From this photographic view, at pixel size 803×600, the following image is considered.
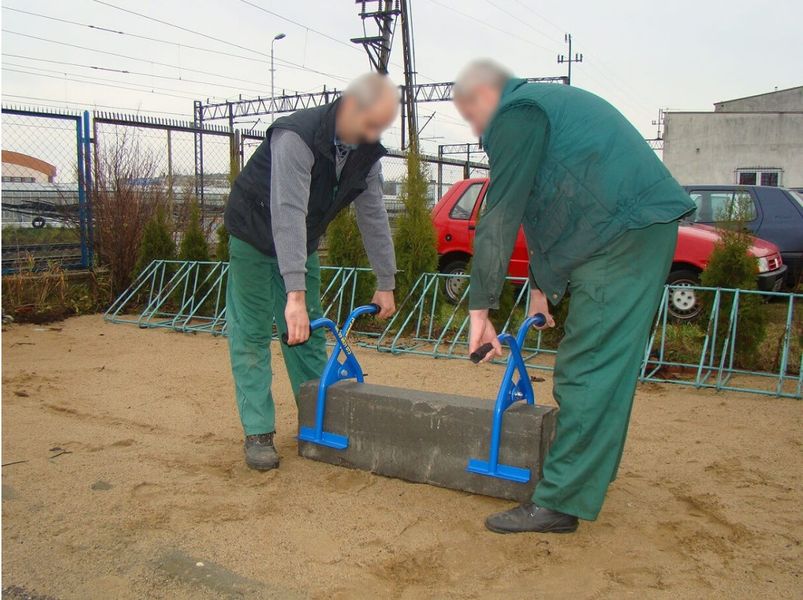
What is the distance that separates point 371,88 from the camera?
315 cm

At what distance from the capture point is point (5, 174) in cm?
955

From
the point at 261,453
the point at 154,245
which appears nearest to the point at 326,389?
the point at 261,453

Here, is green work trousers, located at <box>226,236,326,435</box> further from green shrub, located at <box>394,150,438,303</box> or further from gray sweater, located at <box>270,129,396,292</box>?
green shrub, located at <box>394,150,438,303</box>

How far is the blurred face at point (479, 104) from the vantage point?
2.64 meters

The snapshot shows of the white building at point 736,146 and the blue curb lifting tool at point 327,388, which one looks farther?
the white building at point 736,146

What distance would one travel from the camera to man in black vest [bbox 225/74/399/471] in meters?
3.10

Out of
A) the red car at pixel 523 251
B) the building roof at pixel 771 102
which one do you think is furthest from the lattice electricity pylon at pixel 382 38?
the building roof at pixel 771 102

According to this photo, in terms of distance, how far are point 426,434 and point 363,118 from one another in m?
1.42

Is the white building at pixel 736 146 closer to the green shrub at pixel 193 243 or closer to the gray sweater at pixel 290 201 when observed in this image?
the green shrub at pixel 193 243

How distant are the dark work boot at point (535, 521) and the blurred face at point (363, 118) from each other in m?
1.73

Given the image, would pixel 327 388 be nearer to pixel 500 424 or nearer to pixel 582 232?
pixel 500 424

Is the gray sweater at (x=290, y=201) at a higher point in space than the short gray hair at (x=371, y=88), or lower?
lower

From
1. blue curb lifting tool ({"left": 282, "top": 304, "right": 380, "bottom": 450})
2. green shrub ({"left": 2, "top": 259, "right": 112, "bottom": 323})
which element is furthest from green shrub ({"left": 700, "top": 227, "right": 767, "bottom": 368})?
green shrub ({"left": 2, "top": 259, "right": 112, "bottom": 323})

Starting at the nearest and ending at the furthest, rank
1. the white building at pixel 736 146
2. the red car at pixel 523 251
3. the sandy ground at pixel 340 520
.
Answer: the sandy ground at pixel 340 520
the red car at pixel 523 251
the white building at pixel 736 146
